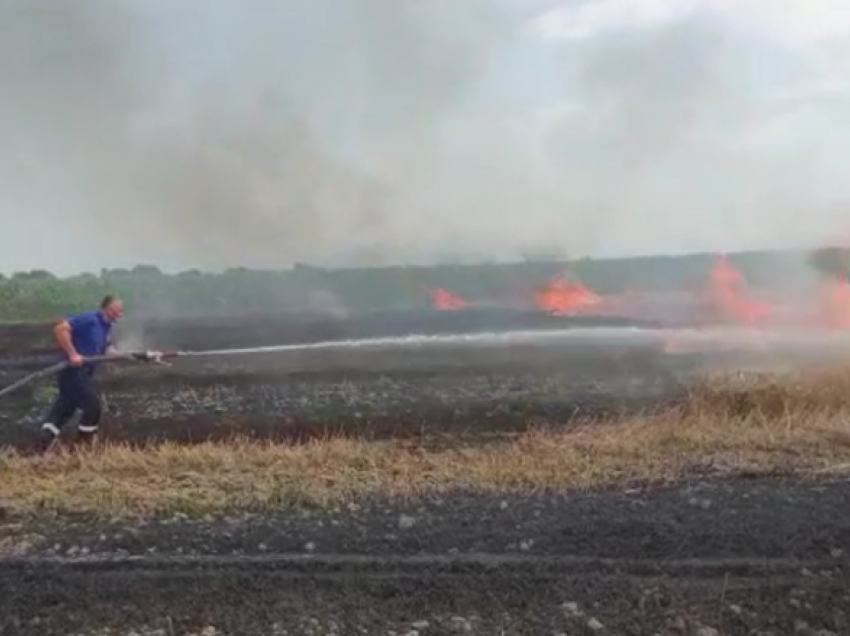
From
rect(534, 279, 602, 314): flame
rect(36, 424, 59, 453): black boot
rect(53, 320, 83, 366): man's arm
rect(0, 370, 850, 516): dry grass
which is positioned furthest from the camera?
rect(534, 279, 602, 314): flame

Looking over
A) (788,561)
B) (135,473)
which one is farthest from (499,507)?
(135,473)

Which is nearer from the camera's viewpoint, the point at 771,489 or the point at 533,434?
the point at 771,489

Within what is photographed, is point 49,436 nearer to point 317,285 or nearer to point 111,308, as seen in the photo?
point 111,308

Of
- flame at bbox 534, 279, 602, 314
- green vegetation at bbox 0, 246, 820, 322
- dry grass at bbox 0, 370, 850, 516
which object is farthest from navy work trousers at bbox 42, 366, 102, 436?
flame at bbox 534, 279, 602, 314

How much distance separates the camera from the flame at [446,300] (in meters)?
50.9

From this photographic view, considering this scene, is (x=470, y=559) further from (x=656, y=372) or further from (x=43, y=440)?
(x=656, y=372)

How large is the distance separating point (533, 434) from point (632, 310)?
3015cm

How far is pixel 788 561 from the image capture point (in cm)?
709

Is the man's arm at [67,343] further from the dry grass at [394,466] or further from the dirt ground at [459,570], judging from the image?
the dirt ground at [459,570]

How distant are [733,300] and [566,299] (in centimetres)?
1183

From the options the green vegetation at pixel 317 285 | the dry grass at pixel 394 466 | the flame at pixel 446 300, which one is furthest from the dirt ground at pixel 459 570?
the flame at pixel 446 300

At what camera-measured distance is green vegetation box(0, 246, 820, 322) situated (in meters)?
51.1

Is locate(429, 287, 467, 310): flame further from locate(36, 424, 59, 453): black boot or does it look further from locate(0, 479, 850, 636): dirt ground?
locate(0, 479, 850, 636): dirt ground

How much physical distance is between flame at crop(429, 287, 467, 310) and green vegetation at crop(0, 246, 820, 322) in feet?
2.99
